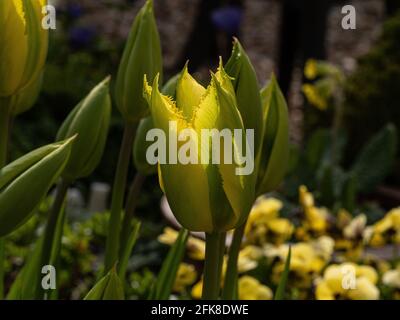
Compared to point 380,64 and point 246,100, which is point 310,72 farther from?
point 246,100

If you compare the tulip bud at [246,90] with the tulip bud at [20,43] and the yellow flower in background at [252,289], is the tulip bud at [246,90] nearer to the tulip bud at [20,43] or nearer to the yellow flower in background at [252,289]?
the tulip bud at [20,43]

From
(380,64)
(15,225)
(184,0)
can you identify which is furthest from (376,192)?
(184,0)

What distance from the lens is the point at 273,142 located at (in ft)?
2.10

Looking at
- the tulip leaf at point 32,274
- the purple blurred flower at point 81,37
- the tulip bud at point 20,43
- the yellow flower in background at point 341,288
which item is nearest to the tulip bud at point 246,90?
the tulip bud at point 20,43

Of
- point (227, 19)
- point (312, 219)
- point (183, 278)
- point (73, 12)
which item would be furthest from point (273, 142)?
point (73, 12)

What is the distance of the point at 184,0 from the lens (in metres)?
7.07

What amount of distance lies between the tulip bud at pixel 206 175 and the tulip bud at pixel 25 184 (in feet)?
0.25

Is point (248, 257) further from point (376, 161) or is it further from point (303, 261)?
point (376, 161)

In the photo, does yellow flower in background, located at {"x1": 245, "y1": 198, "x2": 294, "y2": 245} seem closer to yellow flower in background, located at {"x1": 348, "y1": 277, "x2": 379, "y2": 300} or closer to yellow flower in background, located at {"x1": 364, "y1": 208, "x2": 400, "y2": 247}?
yellow flower in background, located at {"x1": 364, "y1": 208, "x2": 400, "y2": 247}

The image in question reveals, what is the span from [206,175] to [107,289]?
114 mm

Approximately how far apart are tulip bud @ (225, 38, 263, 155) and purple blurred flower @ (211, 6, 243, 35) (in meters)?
3.21

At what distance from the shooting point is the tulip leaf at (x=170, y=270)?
779 mm

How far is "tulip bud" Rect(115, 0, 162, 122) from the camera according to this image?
68 cm
